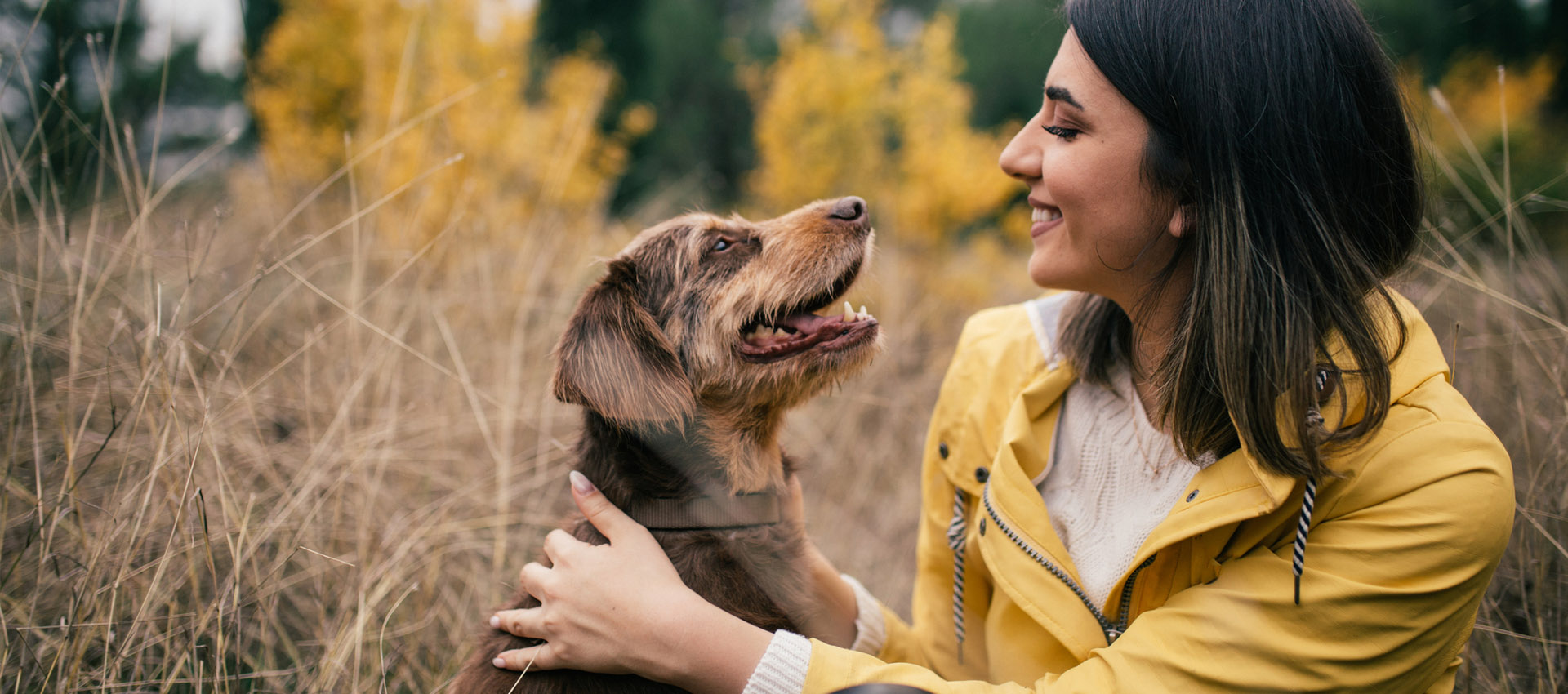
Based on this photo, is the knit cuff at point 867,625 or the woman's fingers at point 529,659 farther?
the knit cuff at point 867,625

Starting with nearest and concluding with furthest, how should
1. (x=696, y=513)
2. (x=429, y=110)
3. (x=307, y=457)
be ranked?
(x=696, y=513), (x=307, y=457), (x=429, y=110)

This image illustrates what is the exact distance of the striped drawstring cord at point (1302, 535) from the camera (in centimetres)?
146

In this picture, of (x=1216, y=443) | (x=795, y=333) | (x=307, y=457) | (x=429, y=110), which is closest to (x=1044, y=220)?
(x=1216, y=443)

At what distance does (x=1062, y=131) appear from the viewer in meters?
1.83

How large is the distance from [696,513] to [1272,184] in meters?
1.52

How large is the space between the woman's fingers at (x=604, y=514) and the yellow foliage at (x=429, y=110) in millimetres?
1488

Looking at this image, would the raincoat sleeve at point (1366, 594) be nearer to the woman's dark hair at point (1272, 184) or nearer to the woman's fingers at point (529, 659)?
the woman's dark hair at point (1272, 184)

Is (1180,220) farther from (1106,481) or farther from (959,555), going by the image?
(959,555)

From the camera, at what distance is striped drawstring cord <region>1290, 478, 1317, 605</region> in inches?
57.5

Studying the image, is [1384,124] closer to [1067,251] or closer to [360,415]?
[1067,251]

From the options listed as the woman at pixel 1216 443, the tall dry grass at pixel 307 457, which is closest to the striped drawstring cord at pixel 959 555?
the woman at pixel 1216 443

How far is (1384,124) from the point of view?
1.61 m

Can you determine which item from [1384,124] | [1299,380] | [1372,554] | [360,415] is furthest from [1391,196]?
[360,415]

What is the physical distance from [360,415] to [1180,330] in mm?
3209
